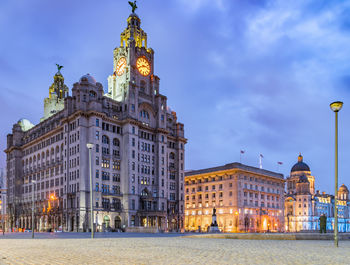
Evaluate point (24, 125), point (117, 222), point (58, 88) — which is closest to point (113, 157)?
point (117, 222)

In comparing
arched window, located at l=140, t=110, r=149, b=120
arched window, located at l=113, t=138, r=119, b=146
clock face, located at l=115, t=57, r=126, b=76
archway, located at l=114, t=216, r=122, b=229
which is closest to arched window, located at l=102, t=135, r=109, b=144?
arched window, located at l=113, t=138, r=119, b=146

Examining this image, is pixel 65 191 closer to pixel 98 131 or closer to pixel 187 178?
pixel 98 131

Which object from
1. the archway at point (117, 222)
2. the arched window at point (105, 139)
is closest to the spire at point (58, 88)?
the arched window at point (105, 139)

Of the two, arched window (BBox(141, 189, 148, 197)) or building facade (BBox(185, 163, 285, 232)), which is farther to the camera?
building facade (BBox(185, 163, 285, 232))

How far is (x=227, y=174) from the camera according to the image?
133 metres

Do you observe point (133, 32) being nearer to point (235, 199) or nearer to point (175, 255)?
point (235, 199)

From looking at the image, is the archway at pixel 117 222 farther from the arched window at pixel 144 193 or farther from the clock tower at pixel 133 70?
the clock tower at pixel 133 70

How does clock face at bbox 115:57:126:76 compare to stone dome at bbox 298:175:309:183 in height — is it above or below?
above

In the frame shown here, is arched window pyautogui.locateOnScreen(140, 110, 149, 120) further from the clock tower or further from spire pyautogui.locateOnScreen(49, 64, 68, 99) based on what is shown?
spire pyautogui.locateOnScreen(49, 64, 68, 99)

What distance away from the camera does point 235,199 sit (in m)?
128

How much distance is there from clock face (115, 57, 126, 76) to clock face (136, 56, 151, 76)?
4.06 m

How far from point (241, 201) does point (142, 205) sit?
40.8 meters

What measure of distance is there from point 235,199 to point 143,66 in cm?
5331

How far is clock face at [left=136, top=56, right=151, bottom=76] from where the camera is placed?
366 feet
